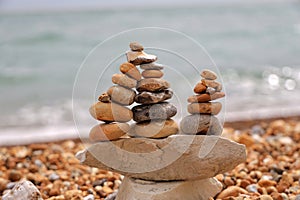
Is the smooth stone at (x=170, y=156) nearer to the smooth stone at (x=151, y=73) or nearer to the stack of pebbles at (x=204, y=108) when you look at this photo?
the stack of pebbles at (x=204, y=108)

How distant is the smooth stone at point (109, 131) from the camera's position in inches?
97.3

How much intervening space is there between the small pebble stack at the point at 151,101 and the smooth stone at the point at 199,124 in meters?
0.05

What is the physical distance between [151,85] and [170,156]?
393 mm

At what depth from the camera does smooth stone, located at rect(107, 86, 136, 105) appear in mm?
2422

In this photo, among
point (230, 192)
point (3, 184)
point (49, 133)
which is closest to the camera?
point (230, 192)

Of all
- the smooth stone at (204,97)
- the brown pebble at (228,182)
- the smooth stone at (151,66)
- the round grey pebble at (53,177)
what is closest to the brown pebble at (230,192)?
the brown pebble at (228,182)

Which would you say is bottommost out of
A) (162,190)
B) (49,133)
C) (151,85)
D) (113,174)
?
(49,133)

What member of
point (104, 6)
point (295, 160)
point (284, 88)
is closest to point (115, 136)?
point (295, 160)

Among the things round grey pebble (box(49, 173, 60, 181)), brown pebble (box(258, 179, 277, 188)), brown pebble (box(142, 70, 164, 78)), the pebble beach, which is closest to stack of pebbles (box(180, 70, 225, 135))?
brown pebble (box(142, 70, 164, 78))

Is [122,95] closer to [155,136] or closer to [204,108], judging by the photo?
[155,136]

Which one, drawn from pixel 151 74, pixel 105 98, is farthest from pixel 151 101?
pixel 105 98

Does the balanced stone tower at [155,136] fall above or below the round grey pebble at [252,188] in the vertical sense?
above

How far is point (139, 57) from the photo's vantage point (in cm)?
243

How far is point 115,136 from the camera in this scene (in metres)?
2.50
